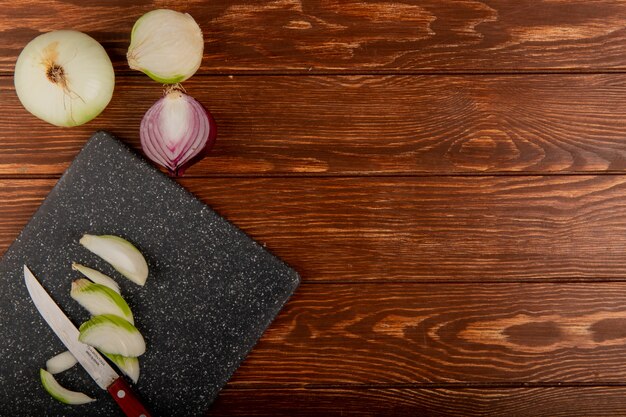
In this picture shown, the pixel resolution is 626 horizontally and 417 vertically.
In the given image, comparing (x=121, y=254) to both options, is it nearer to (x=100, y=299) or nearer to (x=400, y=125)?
(x=100, y=299)

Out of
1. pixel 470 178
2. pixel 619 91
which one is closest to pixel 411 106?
pixel 470 178

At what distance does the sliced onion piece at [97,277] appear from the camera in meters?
0.82

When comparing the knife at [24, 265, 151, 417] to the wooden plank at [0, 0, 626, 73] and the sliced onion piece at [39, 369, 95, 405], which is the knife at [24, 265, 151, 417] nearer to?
the sliced onion piece at [39, 369, 95, 405]

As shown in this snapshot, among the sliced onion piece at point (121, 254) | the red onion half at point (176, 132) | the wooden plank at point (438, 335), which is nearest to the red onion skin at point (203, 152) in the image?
the red onion half at point (176, 132)

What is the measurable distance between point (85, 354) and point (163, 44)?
0.38 m

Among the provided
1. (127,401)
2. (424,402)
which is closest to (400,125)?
(424,402)

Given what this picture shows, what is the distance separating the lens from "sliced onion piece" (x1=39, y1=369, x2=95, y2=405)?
2.67 feet

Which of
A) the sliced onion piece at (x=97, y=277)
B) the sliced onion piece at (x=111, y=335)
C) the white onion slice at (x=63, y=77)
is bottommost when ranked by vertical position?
the sliced onion piece at (x=111, y=335)

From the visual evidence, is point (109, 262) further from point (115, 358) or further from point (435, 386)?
point (435, 386)

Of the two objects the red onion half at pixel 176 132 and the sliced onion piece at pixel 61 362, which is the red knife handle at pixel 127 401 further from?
the red onion half at pixel 176 132

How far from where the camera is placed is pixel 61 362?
0.82m

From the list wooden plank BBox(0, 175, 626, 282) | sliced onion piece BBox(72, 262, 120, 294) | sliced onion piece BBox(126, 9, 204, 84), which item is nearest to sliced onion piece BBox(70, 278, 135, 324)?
sliced onion piece BBox(72, 262, 120, 294)

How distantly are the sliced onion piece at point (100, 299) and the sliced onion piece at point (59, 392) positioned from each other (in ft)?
0.33

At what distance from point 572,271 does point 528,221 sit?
0.08 meters
